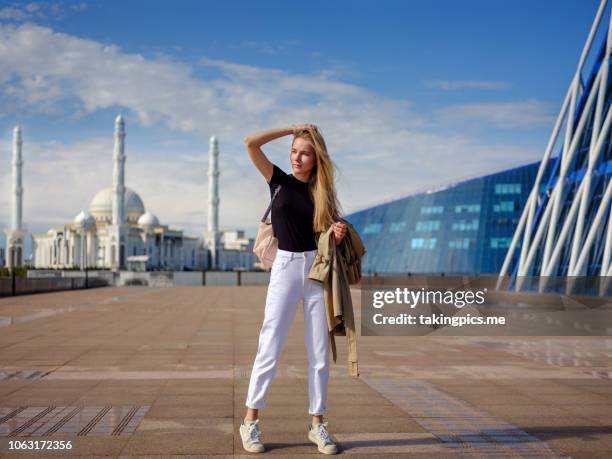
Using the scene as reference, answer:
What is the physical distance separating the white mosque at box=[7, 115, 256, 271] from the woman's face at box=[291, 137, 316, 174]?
10119 centimetres

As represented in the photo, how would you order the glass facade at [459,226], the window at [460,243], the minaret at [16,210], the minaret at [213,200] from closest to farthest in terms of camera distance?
the glass facade at [459,226] → the window at [460,243] → the minaret at [16,210] → the minaret at [213,200]

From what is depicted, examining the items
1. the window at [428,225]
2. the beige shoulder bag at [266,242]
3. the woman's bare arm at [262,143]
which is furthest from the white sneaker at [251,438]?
the window at [428,225]

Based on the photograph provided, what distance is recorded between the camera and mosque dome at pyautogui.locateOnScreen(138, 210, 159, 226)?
133875mm

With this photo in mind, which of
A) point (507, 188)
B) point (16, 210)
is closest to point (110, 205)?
point (16, 210)

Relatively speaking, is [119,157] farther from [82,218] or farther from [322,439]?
[322,439]

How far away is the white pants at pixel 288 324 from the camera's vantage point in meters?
4.67

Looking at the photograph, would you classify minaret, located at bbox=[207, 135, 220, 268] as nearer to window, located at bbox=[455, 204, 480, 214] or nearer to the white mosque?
the white mosque

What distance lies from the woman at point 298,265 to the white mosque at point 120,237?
332 ft

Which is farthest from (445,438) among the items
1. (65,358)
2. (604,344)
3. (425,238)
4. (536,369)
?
(425,238)

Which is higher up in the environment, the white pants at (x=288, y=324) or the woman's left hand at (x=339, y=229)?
the woman's left hand at (x=339, y=229)

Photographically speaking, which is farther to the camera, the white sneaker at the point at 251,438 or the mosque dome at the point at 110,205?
the mosque dome at the point at 110,205

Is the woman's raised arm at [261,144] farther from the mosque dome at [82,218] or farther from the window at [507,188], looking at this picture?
the mosque dome at [82,218]

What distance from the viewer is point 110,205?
432 ft

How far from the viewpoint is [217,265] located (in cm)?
12862
